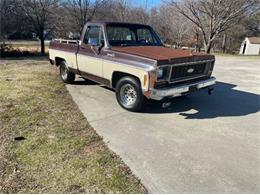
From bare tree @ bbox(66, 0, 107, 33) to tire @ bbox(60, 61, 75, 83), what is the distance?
1187 cm

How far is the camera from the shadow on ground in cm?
564

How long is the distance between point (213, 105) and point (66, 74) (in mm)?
4547

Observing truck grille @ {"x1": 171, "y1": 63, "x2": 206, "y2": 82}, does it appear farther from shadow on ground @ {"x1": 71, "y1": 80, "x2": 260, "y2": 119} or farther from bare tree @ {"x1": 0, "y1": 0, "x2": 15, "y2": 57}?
bare tree @ {"x1": 0, "y1": 0, "x2": 15, "y2": 57}

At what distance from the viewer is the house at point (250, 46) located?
148ft

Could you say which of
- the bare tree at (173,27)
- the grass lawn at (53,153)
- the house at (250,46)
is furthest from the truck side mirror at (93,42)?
the house at (250,46)

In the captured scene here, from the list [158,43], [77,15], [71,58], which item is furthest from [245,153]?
[77,15]

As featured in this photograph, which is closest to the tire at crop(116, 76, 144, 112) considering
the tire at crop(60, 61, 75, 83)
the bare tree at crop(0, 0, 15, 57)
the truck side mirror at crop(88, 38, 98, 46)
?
the truck side mirror at crop(88, 38, 98, 46)

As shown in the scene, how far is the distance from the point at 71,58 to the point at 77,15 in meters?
13.1

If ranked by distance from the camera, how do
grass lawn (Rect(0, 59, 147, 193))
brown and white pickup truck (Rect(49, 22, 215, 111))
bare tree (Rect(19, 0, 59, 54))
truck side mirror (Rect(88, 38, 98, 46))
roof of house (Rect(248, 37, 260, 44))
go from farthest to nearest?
roof of house (Rect(248, 37, 260, 44))
bare tree (Rect(19, 0, 59, 54))
truck side mirror (Rect(88, 38, 98, 46))
brown and white pickup truck (Rect(49, 22, 215, 111))
grass lawn (Rect(0, 59, 147, 193))

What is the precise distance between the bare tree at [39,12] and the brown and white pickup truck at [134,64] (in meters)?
10.7

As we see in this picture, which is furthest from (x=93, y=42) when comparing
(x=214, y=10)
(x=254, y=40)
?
(x=254, y=40)

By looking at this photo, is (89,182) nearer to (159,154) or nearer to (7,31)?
(159,154)

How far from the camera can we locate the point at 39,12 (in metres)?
16.5

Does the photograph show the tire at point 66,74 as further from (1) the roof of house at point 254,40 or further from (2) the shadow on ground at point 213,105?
(1) the roof of house at point 254,40
